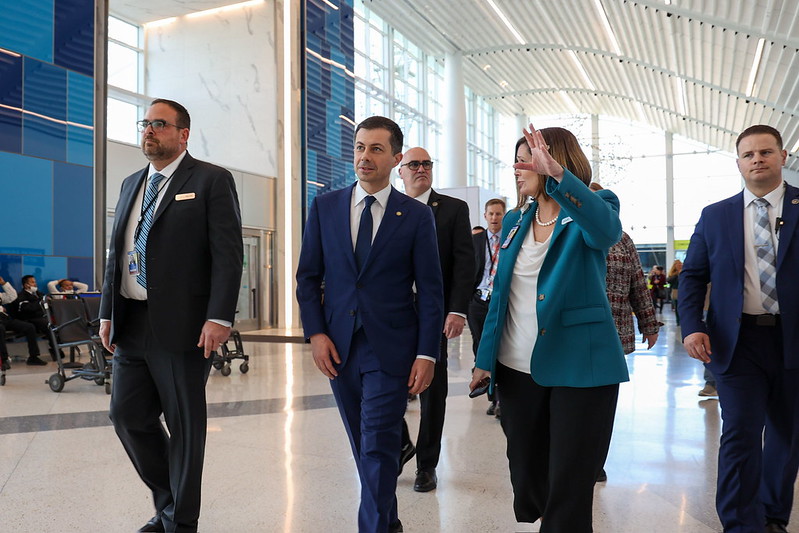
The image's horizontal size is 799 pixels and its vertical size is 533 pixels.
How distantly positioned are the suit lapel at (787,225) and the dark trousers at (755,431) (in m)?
0.29

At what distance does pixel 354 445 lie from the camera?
7.77 ft

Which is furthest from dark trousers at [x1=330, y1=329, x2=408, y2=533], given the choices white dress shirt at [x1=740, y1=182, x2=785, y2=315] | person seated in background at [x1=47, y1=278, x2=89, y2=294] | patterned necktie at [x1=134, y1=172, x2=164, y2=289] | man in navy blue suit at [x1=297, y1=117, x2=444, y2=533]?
person seated in background at [x1=47, y1=278, x2=89, y2=294]

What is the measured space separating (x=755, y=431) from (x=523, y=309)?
3.84ft

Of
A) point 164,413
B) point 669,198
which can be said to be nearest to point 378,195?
point 164,413

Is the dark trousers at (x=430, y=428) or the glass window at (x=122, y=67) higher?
the glass window at (x=122, y=67)

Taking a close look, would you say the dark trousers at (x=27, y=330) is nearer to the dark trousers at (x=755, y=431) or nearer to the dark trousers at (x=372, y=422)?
the dark trousers at (x=372, y=422)

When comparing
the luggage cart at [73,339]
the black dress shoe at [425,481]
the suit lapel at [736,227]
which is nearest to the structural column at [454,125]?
the luggage cart at [73,339]

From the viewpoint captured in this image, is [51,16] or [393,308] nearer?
[393,308]

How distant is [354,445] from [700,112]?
28515 mm

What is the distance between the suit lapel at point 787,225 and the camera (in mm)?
2492

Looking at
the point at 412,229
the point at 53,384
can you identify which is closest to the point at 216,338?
the point at 412,229

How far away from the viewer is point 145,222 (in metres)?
2.51

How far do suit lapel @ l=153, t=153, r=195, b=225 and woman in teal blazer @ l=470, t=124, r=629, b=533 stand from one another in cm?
127

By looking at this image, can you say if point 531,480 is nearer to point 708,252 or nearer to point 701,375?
point 708,252
